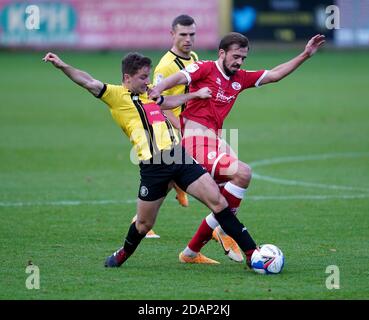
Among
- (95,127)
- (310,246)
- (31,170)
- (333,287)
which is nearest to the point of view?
(333,287)

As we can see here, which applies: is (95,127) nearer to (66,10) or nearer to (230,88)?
(230,88)

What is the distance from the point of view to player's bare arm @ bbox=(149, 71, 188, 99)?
30.5 ft

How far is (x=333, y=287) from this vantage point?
8.52 m

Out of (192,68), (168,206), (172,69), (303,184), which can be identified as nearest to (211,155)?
(192,68)

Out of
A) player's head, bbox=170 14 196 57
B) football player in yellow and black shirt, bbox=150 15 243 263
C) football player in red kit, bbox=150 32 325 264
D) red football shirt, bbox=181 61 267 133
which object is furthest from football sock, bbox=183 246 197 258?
player's head, bbox=170 14 196 57

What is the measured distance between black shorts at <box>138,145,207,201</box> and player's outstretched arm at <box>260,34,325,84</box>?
161 centimetres

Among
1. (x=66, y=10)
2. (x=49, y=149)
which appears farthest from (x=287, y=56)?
(x=49, y=149)

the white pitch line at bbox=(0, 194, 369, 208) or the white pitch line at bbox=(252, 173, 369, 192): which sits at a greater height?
the white pitch line at bbox=(0, 194, 369, 208)

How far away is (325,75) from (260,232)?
2295 centimetres

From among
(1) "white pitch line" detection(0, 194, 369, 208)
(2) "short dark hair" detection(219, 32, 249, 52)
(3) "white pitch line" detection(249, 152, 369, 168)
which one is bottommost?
(3) "white pitch line" detection(249, 152, 369, 168)

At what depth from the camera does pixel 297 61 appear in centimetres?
1039

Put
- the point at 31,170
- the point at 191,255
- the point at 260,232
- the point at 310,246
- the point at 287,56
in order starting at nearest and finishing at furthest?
the point at 191,255 < the point at 310,246 < the point at 260,232 < the point at 31,170 < the point at 287,56

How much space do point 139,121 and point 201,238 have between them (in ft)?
4.51

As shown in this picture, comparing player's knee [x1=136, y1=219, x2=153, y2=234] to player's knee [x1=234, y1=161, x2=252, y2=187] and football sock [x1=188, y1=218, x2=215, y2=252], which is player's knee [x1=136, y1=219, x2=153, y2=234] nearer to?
football sock [x1=188, y1=218, x2=215, y2=252]
